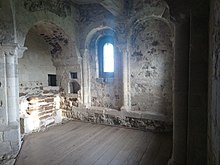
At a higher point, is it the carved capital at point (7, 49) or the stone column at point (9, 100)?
the carved capital at point (7, 49)

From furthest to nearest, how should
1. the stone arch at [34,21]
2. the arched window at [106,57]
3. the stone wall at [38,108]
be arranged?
the arched window at [106,57] < the stone wall at [38,108] < the stone arch at [34,21]

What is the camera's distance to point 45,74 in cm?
572

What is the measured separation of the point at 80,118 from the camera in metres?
5.70

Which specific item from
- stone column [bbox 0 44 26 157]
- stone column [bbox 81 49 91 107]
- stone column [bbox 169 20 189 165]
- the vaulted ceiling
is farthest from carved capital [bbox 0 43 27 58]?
stone column [bbox 169 20 189 165]

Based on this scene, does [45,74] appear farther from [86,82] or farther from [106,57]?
[106,57]

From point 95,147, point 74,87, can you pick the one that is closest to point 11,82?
point 95,147

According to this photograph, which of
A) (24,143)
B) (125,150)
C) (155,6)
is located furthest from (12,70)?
(155,6)

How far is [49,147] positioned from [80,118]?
81.6 inches

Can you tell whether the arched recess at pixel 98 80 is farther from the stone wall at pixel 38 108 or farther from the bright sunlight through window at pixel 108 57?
the stone wall at pixel 38 108

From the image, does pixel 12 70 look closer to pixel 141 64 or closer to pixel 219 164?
pixel 141 64

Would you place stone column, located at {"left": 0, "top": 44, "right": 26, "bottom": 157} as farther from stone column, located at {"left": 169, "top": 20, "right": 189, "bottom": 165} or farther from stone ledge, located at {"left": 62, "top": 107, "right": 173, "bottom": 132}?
stone column, located at {"left": 169, "top": 20, "right": 189, "bottom": 165}

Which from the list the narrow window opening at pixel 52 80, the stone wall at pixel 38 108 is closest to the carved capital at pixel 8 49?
the stone wall at pixel 38 108

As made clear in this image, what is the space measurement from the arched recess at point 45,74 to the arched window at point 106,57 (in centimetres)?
77

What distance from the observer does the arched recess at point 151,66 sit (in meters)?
4.36
